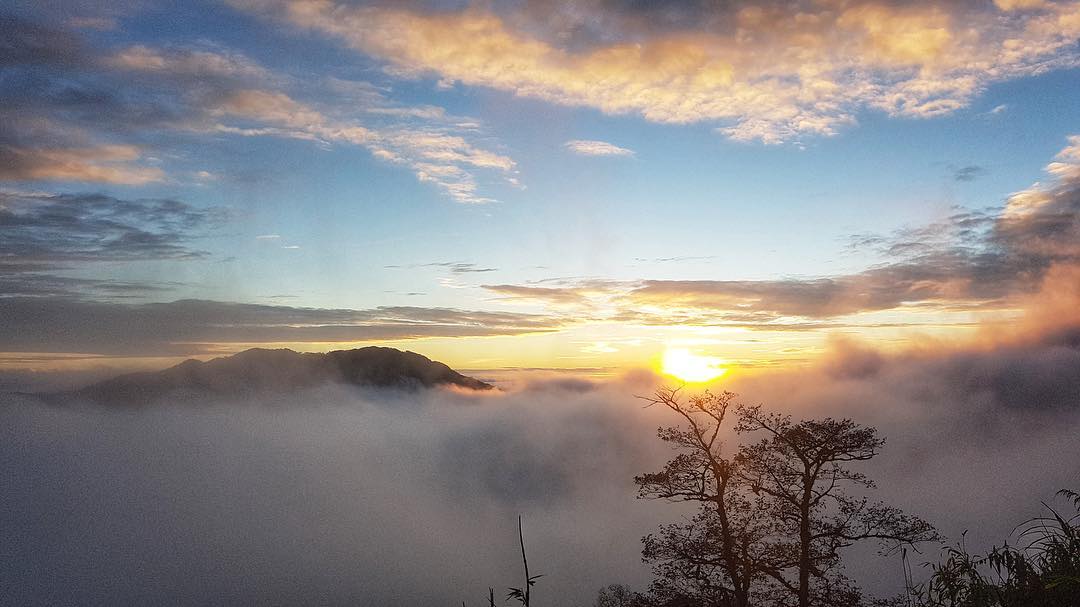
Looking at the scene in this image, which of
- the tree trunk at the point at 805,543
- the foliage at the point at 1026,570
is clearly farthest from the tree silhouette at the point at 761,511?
the foliage at the point at 1026,570

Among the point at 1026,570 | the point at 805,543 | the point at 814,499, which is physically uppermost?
the point at 1026,570

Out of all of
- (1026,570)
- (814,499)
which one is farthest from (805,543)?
(1026,570)

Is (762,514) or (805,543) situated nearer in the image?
(805,543)

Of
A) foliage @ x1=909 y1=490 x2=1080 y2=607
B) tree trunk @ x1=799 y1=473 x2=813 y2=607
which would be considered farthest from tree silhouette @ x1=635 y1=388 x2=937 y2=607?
foliage @ x1=909 y1=490 x2=1080 y2=607

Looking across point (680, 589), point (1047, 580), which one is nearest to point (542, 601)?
point (680, 589)

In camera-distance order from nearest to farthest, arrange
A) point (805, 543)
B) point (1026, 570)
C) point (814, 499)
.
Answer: point (1026, 570) → point (805, 543) → point (814, 499)

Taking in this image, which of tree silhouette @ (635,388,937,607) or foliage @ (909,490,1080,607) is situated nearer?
foliage @ (909,490,1080,607)

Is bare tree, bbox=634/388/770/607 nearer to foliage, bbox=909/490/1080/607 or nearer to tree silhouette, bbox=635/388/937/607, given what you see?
tree silhouette, bbox=635/388/937/607

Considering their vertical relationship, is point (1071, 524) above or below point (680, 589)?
above

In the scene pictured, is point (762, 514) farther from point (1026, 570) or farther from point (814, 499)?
point (1026, 570)

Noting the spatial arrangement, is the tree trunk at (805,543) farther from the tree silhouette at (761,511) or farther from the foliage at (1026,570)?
the foliage at (1026,570)

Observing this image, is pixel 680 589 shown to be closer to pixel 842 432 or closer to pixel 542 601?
pixel 842 432
